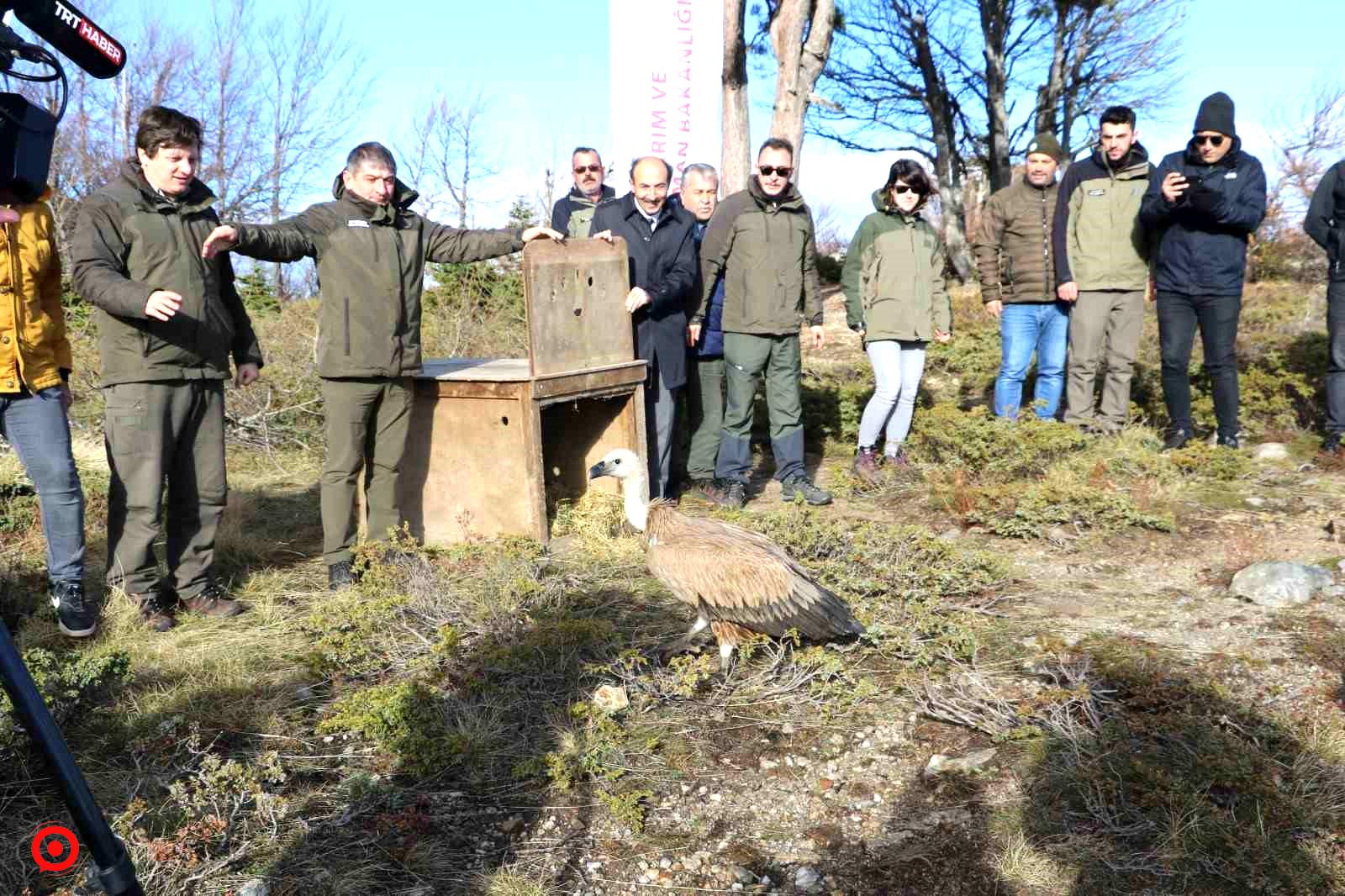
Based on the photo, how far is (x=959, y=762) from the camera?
3535 millimetres

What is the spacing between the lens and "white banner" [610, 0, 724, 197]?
409 inches

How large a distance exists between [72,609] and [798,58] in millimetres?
12234

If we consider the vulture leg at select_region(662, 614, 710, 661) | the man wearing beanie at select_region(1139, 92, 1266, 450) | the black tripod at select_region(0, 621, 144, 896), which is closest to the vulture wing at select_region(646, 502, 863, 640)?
the vulture leg at select_region(662, 614, 710, 661)

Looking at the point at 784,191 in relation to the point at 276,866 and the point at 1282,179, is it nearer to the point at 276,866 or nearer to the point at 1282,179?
the point at 276,866

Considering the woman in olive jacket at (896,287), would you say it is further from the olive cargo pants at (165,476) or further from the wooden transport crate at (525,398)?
the olive cargo pants at (165,476)

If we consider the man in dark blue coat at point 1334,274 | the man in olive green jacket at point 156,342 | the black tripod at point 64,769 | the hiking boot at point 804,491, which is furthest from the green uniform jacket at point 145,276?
the man in dark blue coat at point 1334,274

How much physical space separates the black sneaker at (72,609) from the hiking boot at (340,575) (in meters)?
1.17

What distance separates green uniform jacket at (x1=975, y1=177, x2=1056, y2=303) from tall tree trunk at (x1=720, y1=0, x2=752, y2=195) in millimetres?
6646

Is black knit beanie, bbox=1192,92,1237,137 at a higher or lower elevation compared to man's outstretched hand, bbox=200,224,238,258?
higher

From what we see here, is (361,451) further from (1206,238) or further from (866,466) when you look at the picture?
(1206,238)

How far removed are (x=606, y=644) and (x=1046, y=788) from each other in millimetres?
1948

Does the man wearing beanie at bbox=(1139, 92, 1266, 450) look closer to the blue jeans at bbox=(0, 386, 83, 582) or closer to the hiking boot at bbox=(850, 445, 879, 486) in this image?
the hiking boot at bbox=(850, 445, 879, 486)

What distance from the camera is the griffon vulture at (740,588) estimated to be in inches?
162

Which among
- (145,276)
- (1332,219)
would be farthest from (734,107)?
(145,276)
